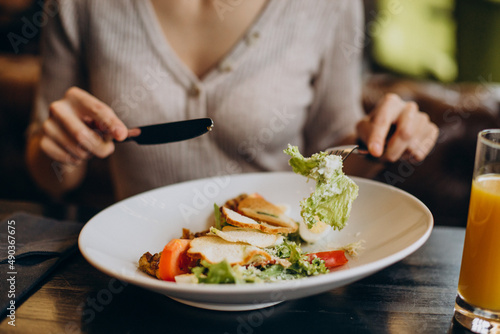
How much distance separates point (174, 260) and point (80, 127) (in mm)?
508

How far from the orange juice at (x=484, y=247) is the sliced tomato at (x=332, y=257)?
0.20m

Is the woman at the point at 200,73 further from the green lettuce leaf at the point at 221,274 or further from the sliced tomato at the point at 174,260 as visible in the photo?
the green lettuce leaf at the point at 221,274

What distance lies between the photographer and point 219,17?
5.16 feet

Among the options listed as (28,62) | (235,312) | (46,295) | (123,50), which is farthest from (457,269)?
(28,62)

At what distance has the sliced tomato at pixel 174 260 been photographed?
29.7 inches

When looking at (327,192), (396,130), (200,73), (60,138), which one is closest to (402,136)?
(396,130)

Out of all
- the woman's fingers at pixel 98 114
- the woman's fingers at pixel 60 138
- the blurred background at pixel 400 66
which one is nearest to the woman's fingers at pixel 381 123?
the woman's fingers at pixel 98 114

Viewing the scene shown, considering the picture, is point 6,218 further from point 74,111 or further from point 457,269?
point 457,269

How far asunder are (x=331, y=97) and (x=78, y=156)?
0.96m

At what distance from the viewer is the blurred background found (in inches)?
98.3

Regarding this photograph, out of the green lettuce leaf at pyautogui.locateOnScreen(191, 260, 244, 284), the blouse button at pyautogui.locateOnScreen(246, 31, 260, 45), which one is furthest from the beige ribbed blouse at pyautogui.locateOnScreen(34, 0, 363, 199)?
the green lettuce leaf at pyautogui.locateOnScreen(191, 260, 244, 284)

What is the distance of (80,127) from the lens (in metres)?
1.09

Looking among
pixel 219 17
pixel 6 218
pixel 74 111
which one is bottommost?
pixel 6 218

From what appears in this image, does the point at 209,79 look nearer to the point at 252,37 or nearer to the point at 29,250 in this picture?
the point at 252,37
